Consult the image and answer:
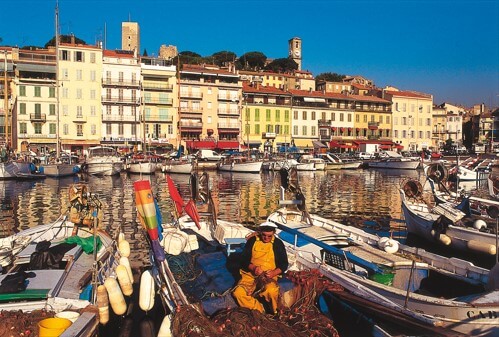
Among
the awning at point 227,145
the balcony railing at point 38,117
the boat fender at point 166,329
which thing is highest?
the balcony railing at point 38,117

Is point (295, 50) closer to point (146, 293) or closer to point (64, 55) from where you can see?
point (64, 55)

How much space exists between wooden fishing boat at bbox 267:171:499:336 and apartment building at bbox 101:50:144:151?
5425 centimetres

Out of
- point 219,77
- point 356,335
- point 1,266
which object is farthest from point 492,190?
point 219,77

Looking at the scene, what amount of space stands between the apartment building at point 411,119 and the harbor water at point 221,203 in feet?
144

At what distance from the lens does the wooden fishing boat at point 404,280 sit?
8172 mm

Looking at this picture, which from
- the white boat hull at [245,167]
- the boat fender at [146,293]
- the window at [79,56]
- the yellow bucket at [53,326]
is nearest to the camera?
the yellow bucket at [53,326]

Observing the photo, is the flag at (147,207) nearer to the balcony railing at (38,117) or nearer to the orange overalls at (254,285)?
the orange overalls at (254,285)

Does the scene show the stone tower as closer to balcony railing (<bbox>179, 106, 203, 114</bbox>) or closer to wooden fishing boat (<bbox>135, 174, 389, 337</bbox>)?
balcony railing (<bbox>179, 106, 203, 114</bbox>)

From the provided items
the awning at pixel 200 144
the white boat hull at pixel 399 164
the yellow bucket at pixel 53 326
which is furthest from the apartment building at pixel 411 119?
the yellow bucket at pixel 53 326

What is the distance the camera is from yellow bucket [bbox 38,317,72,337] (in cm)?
720

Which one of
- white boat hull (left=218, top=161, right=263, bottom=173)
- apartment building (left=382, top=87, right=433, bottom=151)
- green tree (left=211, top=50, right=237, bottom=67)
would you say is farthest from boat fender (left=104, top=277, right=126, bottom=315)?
green tree (left=211, top=50, right=237, bottom=67)

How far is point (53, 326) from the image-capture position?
24.1 feet

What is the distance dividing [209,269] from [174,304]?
247 cm

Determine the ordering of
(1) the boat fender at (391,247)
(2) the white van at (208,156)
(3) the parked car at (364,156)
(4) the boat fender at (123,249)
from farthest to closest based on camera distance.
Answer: (3) the parked car at (364,156) < (2) the white van at (208,156) < (4) the boat fender at (123,249) < (1) the boat fender at (391,247)
